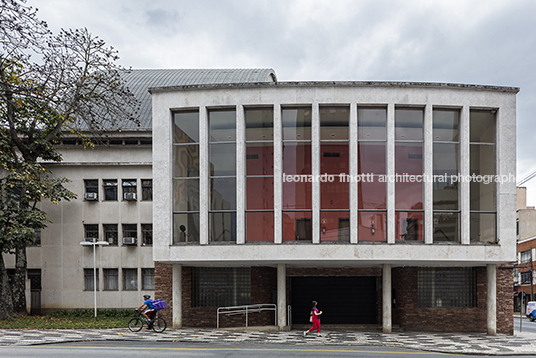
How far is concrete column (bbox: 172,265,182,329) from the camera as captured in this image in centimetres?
2012

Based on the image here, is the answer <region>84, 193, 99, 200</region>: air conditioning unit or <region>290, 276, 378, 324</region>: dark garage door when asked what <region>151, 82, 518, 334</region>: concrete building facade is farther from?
<region>84, 193, 99, 200</region>: air conditioning unit

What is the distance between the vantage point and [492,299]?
19750 millimetres

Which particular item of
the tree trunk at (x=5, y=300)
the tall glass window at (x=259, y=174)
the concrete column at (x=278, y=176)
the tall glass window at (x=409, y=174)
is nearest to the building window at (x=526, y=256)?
the tall glass window at (x=409, y=174)

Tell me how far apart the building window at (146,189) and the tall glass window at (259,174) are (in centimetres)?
1106

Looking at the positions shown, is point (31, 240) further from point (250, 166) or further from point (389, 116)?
point (389, 116)

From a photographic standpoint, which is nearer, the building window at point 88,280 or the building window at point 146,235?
the building window at point 88,280

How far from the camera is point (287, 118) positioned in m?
19.7

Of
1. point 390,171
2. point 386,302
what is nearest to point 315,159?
point 390,171

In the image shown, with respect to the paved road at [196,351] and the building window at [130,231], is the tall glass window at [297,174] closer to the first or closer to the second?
the paved road at [196,351]

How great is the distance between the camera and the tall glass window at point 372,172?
19016 mm

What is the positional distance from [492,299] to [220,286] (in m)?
12.1

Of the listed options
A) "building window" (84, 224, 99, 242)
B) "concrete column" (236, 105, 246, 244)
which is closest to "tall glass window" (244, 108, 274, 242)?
"concrete column" (236, 105, 246, 244)

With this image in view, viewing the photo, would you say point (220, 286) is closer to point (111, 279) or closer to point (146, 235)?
point (146, 235)

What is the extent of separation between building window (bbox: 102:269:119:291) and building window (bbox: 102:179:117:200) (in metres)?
4.58
